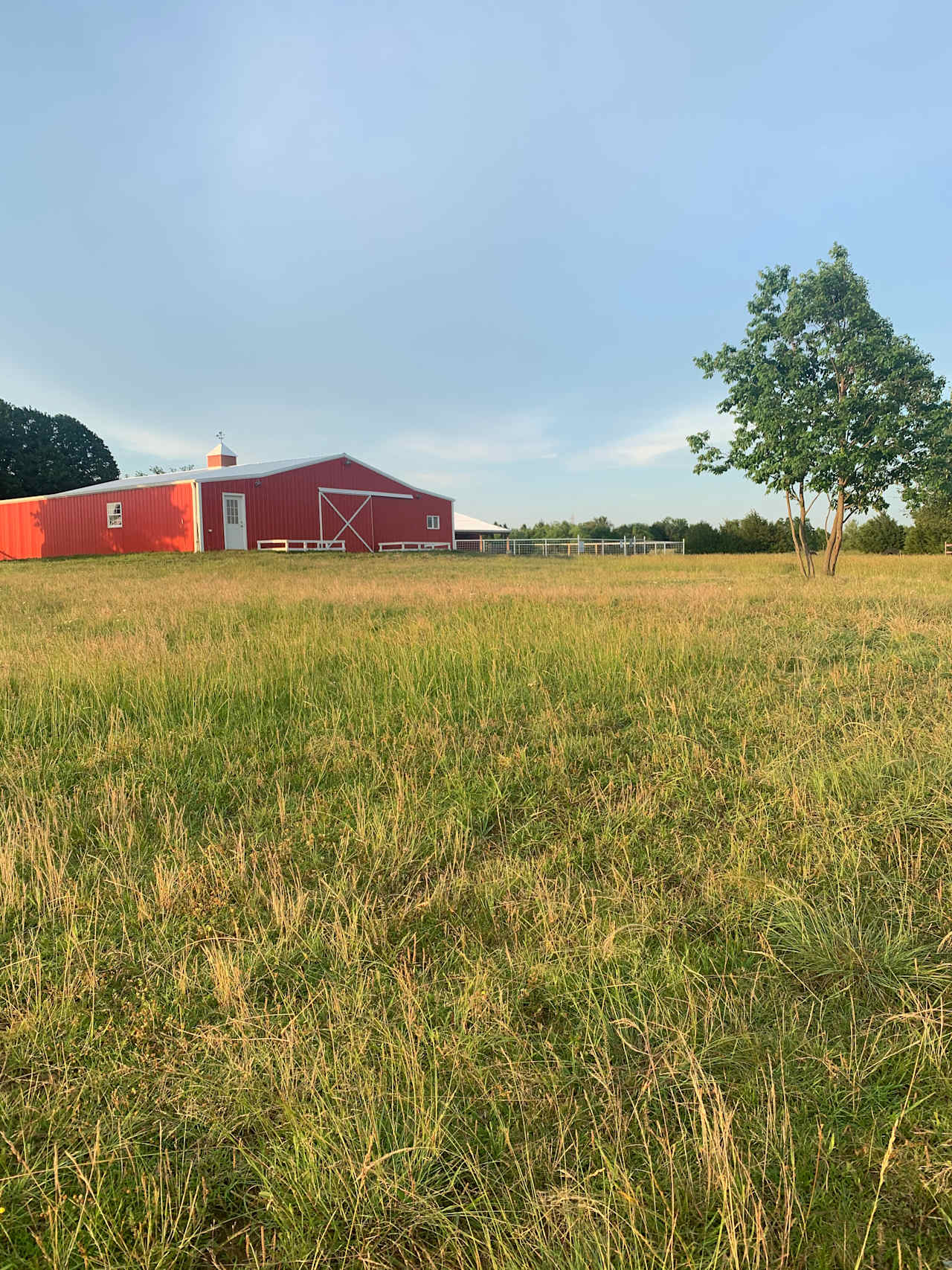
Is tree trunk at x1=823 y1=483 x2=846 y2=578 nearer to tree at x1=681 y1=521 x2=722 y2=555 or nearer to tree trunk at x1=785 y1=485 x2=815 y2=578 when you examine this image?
tree trunk at x1=785 y1=485 x2=815 y2=578

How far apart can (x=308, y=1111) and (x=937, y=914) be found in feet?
8.18

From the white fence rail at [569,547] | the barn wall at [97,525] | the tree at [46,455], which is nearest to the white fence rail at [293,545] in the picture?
the barn wall at [97,525]

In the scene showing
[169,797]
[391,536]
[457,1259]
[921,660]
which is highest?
[391,536]

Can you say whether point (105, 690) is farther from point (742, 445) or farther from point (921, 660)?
point (742, 445)

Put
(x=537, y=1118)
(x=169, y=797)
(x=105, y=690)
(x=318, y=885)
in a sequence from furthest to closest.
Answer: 1. (x=105, y=690)
2. (x=169, y=797)
3. (x=318, y=885)
4. (x=537, y=1118)

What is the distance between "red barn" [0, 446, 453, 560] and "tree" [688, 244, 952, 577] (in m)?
19.6

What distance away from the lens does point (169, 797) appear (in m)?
3.77

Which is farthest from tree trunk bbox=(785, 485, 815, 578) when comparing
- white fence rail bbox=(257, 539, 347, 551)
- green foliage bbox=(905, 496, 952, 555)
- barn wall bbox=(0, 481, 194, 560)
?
green foliage bbox=(905, 496, 952, 555)

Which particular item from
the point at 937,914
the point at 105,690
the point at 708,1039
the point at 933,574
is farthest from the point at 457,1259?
the point at 933,574

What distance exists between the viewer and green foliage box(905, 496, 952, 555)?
1654 inches

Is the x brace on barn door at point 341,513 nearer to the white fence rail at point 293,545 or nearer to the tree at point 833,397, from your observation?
the white fence rail at point 293,545

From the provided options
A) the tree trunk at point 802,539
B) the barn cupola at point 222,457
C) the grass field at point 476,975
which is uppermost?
the barn cupola at point 222,457

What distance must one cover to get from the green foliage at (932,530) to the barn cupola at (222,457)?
44858mm

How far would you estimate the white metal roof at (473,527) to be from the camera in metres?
56.7
